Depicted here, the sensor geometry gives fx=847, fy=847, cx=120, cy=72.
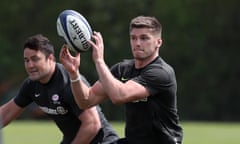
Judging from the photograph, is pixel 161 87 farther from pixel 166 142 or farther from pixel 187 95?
pixel 187 95

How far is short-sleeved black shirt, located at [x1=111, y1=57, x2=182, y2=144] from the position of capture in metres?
7.86

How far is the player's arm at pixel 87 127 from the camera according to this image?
860cm

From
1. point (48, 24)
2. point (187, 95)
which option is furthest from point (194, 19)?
point (48, 24)

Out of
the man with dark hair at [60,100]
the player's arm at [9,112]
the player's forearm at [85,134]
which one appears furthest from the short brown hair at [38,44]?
the player's forearm at [85,134]

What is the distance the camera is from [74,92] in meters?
8.15

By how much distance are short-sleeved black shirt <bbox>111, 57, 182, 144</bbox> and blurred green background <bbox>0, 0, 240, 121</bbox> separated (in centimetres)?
3532

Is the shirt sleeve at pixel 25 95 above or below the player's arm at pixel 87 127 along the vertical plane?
above

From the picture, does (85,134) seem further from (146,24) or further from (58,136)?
(58,136)

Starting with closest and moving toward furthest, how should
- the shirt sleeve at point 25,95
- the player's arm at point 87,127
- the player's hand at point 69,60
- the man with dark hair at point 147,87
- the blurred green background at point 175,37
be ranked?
the man with dark hair at point 147,87 → the player's hand at point 69,60 → the player's arm at point 87,127 → the shirt sleeve at point 25,95 → the blurred green background at point 175,37

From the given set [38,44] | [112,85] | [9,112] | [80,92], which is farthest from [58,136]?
[112,85]

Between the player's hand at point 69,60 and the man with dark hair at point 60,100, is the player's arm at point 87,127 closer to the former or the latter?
the man with dark hair at point 60,100

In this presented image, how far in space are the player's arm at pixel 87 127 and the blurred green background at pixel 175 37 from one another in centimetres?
3469

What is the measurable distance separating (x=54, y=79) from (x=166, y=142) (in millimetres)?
1617

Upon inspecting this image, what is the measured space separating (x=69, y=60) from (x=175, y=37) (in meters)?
38.8
